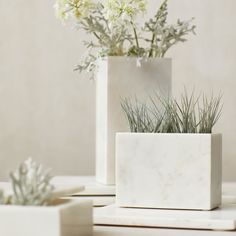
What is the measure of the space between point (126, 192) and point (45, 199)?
292 mm

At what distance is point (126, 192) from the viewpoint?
3.37ft

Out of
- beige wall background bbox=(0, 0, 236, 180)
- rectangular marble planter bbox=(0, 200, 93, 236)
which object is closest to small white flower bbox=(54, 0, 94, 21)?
rectangular marble planter bbox=(0, 200, 93, 236)

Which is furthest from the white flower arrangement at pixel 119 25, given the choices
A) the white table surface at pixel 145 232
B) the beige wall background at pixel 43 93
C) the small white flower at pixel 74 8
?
the beige wall background at pixel 43 93

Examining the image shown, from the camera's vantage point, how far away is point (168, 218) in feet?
3.08

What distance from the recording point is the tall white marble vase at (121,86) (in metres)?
1.28

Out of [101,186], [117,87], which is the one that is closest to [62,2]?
[117,87]

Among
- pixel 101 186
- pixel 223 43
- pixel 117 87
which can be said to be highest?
pixel 223 43

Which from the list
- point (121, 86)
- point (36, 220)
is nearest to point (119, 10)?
point (121, 86)

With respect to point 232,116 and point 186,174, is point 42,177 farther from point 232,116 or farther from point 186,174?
point 232,116

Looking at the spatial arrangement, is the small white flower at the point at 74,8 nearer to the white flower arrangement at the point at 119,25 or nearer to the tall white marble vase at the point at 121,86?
the white flower arrangement at the point at 119,25

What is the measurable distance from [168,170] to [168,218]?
9 centimetres

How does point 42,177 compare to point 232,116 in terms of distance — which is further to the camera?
point 232,116

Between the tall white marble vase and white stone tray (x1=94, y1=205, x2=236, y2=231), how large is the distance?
0.29m

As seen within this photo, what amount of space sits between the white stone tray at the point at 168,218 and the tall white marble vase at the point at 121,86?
0.94 feet
